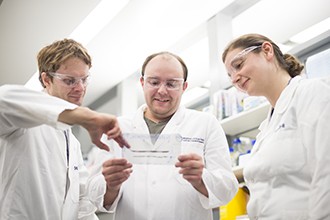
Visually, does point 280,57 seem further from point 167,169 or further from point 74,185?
point 74,185

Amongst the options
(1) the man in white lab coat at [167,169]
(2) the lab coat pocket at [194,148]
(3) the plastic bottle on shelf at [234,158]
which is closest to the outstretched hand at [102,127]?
(1) the man in white lab coat at [167,169]

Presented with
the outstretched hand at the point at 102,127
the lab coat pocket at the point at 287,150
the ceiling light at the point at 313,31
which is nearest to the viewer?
the outstretched hand at the point at 102,127

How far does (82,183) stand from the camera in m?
1.79

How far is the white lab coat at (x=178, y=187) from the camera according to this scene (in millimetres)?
1473

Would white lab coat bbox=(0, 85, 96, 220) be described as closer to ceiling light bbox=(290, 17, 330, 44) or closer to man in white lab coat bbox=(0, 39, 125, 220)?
man in white lab coat bbox=(0, 39, 125, 220)

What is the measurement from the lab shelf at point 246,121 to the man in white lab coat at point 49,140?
3.87 ft

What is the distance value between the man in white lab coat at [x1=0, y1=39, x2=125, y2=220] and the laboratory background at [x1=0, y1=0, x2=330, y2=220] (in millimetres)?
1203

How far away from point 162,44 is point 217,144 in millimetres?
2454

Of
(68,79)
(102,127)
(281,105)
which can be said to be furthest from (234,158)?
(102,127)

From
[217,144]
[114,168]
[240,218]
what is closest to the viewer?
[114,168]

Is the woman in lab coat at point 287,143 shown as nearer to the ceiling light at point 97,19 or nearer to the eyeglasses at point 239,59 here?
the eyeglasses at point 239,59

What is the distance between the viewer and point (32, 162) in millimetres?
1466

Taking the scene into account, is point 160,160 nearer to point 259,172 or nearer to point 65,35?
point 259,172

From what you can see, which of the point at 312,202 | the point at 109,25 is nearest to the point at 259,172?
the point at 312,202
